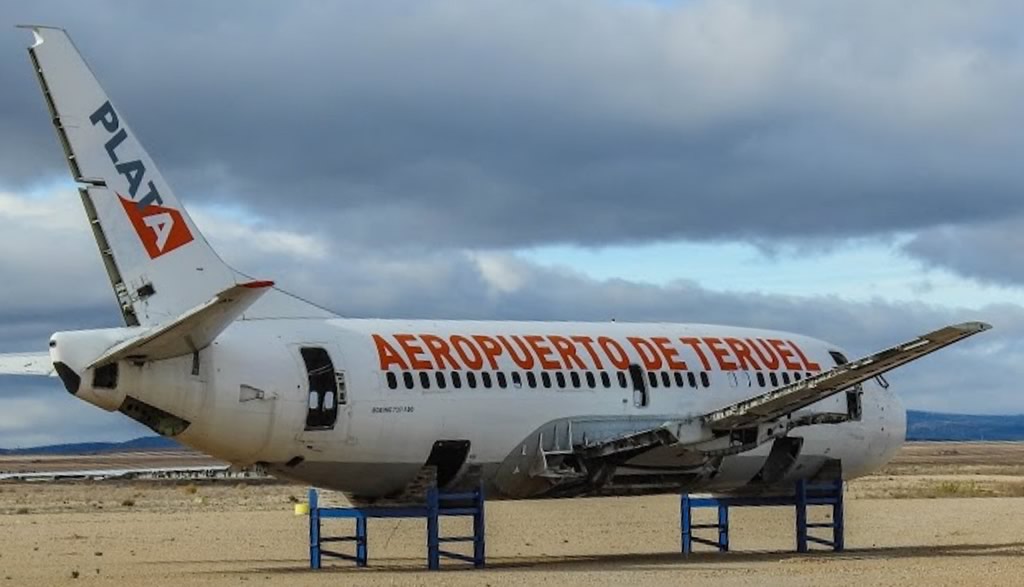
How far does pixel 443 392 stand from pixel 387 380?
4.08 feet

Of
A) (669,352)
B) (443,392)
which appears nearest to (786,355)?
(669,352)

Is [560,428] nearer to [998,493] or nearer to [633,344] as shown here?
[633,344]

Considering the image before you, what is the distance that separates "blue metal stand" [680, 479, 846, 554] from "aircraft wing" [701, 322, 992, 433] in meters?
4.15

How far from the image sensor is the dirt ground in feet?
102

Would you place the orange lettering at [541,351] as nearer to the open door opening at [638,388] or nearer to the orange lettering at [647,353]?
the open door opening at [638,388]

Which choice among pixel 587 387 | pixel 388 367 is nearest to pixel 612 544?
pixel 587 387

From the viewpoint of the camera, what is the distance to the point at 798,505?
39375mm

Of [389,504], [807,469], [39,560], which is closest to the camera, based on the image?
[389,504]

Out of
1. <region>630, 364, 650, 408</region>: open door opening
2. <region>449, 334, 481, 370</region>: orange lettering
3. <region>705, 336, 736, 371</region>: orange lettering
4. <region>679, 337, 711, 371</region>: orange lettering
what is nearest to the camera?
<region>449, 334, 481, 370</region>: orange lettering

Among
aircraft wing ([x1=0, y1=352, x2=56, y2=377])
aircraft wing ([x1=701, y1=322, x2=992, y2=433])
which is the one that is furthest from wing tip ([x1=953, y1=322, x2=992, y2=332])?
aircraft wing ([x1=0, y1=352, x2=56, y2=377])

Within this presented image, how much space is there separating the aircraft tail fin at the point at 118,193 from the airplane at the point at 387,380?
0.09 ft

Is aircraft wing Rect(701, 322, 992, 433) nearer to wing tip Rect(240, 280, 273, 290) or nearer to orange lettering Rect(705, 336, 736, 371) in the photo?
orange lettering Rect(705, 336, 736, 371)

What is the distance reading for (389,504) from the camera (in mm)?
34562

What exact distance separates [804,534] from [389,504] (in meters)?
9.55
